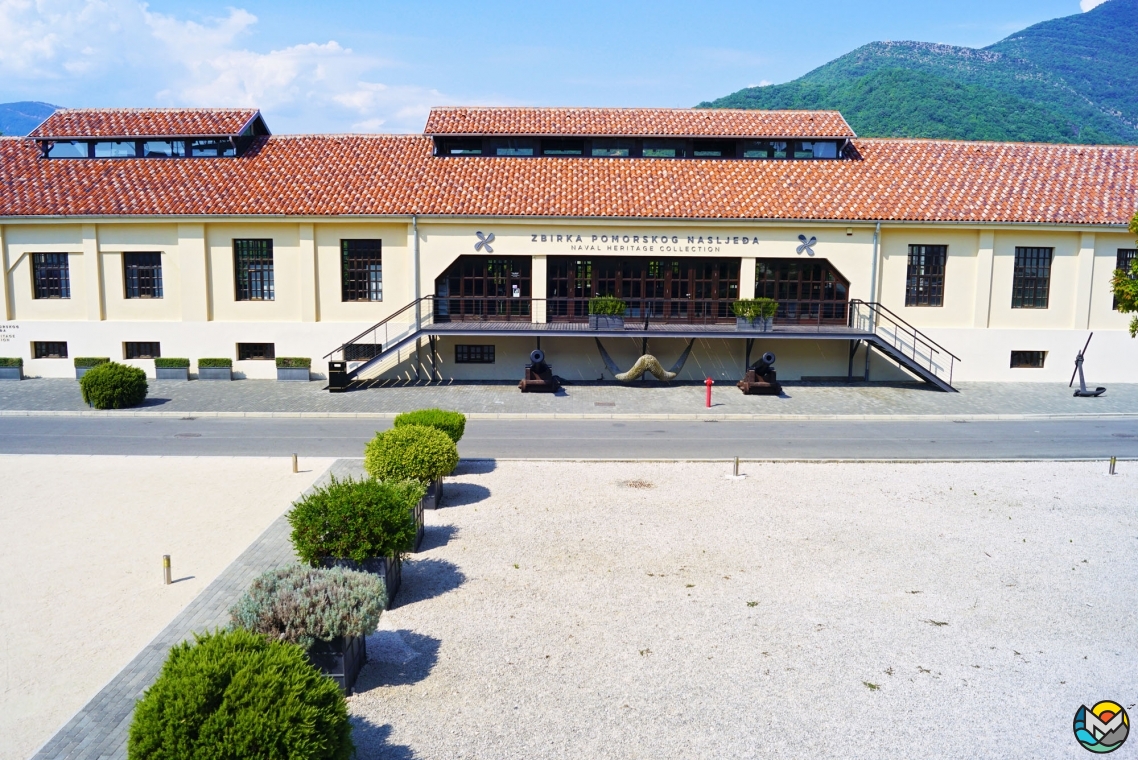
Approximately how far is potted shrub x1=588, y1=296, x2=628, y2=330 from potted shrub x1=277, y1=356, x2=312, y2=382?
9.41m

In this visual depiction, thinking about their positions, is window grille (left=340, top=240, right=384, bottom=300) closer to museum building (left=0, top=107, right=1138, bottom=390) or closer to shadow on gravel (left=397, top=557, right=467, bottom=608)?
museum building (left=0, top=107, right=1138, bottom=390)

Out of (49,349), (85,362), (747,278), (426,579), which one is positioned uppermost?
(747,278)

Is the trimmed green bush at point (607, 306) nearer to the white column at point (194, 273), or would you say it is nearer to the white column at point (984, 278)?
the white column at point (984, 278)

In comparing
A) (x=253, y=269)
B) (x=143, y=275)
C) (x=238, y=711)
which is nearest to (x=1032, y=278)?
(x=253, y=269)

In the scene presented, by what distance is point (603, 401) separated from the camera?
24.0 m

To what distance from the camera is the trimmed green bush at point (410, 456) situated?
42.8ft

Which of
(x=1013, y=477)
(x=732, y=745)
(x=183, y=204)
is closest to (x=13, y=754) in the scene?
(x=732, y=745)

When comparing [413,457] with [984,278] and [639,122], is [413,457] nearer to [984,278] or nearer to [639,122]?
[639,122]

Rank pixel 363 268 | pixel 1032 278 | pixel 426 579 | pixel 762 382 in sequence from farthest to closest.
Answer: pixel 1032 278, pixel 363 268, pixel 762 382, pixel 426 579

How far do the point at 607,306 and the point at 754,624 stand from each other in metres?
17.2

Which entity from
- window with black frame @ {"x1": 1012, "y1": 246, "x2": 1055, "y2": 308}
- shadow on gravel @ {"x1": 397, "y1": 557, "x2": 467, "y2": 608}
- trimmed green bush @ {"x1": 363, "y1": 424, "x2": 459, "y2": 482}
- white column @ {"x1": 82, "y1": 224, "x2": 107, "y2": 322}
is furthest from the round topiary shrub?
window with black frame @ {"x1": 1012, "y1": 246, "x2": 1055, "y2": 308}

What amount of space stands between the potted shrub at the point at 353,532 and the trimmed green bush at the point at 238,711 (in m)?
3.58

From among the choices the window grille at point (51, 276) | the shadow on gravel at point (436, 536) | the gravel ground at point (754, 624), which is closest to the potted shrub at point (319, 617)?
the gravel ground at point (754, 624)

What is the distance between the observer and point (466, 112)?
30.3 metres
